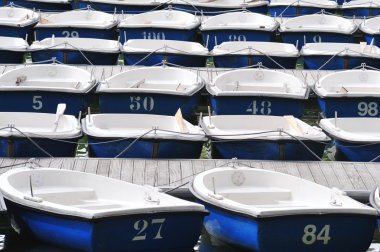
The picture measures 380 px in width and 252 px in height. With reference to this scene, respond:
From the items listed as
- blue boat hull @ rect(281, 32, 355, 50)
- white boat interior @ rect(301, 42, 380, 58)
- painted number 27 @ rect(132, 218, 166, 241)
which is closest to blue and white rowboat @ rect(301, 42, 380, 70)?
white boat interior @ rect(301, 42, 380, 58)

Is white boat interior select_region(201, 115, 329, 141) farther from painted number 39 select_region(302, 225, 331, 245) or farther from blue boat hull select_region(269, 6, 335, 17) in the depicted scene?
blue boat hull select_region(269, 6, 335, 17)

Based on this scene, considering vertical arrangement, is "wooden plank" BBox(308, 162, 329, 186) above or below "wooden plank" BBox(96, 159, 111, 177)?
below

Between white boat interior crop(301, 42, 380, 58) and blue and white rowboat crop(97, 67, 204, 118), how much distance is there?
2.98m

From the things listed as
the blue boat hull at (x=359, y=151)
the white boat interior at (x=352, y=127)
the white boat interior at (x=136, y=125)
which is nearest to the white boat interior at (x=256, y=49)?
the white boat interior at (x=352, y=127)

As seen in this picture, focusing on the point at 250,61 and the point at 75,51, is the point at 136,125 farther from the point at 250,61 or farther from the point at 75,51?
the point at 250,61

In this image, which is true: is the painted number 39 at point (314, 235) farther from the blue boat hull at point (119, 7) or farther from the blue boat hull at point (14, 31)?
the blue boat hull at point (119, 7)

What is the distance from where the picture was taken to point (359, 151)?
1391 cm

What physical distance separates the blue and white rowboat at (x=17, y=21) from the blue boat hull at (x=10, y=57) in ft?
6.19

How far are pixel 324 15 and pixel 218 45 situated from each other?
2.80 m

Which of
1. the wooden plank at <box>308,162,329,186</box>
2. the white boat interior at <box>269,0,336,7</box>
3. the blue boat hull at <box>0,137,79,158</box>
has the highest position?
the white boat interior at <box>269,0,336,7</box>

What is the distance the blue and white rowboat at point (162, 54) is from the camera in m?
18.1

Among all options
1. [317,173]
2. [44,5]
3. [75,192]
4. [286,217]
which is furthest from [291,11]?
[286,217]

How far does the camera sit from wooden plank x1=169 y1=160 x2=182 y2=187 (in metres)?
12.6

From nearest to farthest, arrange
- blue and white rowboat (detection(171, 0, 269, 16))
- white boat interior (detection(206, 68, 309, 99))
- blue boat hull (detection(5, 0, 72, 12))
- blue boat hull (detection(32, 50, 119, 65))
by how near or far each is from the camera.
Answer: white boat interior (detection(206, 68, 309, 99)) → blue boat hull (detection(32, 50, 119, 65)) → blue and white rowboat (detection(171, 0, 269, 16)) → blue boat hull (detection(5, 0, 72, 12))
